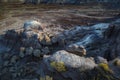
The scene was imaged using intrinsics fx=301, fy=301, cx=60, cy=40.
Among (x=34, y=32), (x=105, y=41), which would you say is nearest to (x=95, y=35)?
(x=105, y=41)

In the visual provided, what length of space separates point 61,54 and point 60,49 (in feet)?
20.5

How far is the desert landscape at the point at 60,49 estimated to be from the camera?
704 inches

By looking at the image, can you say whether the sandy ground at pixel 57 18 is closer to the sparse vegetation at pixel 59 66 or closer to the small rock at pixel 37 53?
the small rock at pixel 37 53

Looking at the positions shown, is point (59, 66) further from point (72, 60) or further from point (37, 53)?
point (37, 53)

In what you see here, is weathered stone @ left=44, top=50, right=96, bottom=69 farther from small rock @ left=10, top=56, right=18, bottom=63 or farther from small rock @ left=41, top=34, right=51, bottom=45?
small rock @ left=41, top=34, right=51, bottom=45

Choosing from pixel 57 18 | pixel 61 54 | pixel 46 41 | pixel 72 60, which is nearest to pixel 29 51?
pixel 46 41

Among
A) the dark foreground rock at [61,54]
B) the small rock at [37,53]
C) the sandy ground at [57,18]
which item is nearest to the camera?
the dark foreground rock at [61,54]

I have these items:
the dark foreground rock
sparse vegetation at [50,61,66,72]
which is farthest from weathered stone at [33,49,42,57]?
sparse vegetation at [50,61,66,72]

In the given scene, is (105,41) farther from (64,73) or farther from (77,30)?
(64,73)

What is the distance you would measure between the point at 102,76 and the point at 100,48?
6773 millimetres

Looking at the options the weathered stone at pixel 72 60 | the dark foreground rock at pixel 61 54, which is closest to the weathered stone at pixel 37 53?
the dark foreground rock at pixel 61 54

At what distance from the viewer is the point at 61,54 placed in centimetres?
1880

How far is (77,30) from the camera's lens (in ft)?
98.2

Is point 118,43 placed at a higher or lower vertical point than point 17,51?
higher
